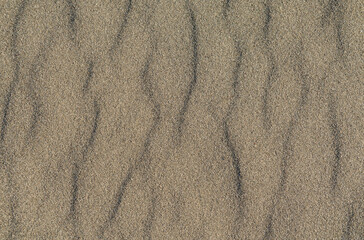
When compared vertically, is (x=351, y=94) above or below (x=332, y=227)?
above

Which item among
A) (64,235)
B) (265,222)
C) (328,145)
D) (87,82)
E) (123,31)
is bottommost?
(64,235)

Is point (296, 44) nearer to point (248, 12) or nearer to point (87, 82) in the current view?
point (248, 12)

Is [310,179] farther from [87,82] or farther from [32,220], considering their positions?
[32,220]

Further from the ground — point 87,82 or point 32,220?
point 87,82

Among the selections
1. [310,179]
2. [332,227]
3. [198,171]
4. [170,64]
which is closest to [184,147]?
[198,171]

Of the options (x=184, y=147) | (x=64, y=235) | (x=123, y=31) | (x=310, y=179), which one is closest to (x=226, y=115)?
(x=184, y=147)
